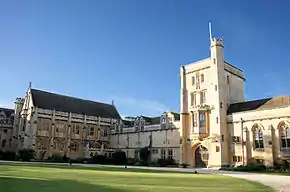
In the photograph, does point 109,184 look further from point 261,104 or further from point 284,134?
point 261,104

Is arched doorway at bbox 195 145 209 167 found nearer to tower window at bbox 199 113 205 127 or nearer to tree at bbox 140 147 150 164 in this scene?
tower window at bbox 199 113 205 127

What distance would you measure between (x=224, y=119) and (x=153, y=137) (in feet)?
47.5

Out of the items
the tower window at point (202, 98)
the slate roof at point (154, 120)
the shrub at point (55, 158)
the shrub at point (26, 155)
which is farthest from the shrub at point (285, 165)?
the shrub at point (26, 155)

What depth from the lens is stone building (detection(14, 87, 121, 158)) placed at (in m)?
51.8

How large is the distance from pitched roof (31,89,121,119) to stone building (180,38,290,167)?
23.5 m

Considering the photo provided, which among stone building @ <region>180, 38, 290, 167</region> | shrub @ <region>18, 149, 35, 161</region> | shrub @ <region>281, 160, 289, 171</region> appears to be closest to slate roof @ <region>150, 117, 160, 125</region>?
stone building @ <region>180, 38, 290, 167</region>

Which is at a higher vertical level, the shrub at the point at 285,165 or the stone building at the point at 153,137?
the stone building at the point at 153,137

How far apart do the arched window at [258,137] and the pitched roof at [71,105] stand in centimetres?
3381

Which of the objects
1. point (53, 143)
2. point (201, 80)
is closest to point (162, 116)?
point (201, 80)

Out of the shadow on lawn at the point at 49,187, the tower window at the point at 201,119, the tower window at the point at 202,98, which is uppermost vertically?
the tower window at the point at 202,98

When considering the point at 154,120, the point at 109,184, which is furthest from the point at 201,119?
the point at 109,184

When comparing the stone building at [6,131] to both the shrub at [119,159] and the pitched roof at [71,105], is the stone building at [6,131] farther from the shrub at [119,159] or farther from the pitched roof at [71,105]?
the shrub at [119,159]

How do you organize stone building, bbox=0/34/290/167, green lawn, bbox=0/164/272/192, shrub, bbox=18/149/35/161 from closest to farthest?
green lawn, bbox=0/164/272/192, stone building, bbox=0/34/290/167, shrub, bbox=18/149/35/161

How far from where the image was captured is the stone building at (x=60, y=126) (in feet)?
170
